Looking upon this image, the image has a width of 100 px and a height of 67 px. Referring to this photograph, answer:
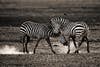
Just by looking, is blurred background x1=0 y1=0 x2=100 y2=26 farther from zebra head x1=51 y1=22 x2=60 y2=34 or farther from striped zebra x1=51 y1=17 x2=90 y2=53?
zebra head x1=51 y1=22 x2=60 y2=34

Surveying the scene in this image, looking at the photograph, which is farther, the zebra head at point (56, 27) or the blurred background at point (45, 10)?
the blurred background at point (45, 10)

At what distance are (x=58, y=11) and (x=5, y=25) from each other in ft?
6.54

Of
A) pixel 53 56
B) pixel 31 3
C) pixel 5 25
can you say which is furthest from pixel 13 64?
pixel 31 3

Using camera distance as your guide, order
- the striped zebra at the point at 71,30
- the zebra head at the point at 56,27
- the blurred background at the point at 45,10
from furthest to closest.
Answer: the blurred background at the point at 45,10 → the striped zebra at the point at 71,30 → the zebra head at the point at 56,27

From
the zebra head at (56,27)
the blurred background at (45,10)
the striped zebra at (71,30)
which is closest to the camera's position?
the zebra head at (56,27)

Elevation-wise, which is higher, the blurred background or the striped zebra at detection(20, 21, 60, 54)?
the blurred background

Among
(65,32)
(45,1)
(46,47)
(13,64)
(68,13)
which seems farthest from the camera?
(45,1)

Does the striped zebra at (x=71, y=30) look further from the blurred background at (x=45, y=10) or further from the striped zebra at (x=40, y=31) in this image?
the blurred background at (x=45, y=10)

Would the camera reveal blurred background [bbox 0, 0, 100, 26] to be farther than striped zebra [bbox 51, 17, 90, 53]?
Yes

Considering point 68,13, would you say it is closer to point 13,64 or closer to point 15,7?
point 15,7

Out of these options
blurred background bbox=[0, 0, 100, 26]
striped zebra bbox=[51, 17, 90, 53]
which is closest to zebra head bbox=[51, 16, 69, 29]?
striped zebra bbox=[51, 17, 90, 53]

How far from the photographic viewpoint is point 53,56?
6.32m

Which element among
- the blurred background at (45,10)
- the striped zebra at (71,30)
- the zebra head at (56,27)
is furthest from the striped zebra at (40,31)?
the blurred background at (45,10)

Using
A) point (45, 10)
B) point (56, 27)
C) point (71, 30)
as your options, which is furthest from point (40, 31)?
point (45, 10)
